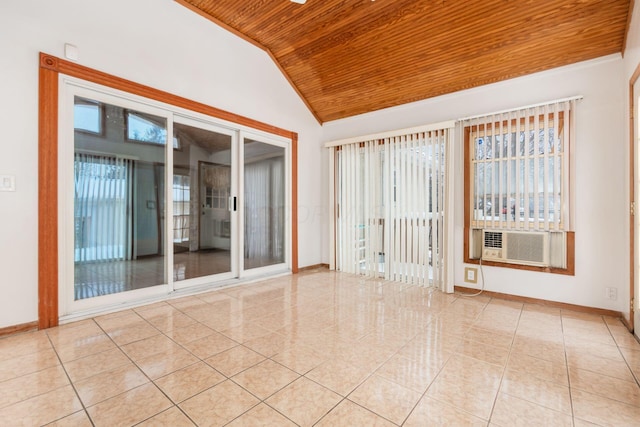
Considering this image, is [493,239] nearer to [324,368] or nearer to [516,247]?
[516,247]

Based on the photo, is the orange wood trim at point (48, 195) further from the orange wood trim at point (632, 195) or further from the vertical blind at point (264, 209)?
the orange wood trim at point (632, 195)

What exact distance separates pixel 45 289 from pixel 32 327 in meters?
0.32

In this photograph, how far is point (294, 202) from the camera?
4785 millimetres

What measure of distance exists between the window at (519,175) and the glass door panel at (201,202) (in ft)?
10.6

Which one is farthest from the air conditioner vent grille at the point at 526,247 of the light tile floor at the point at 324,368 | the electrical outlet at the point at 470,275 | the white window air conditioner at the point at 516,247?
the light tile floor at the point at 324,368

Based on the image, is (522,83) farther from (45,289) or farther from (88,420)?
(45,289)

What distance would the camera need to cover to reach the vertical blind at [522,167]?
10.0 feet

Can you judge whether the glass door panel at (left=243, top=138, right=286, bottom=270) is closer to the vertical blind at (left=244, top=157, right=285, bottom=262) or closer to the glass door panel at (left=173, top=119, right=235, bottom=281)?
the vertical blind at (left=244, top=157, right=285, bottom=262)

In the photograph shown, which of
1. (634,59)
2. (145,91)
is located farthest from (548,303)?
(145,91)

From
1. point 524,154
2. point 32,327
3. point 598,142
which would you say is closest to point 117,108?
point 32,327

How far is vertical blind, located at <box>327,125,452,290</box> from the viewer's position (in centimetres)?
385

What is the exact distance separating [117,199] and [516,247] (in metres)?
4.44

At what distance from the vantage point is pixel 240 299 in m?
3.37

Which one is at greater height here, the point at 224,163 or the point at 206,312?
the point at 224,163
